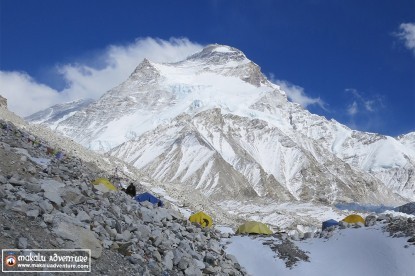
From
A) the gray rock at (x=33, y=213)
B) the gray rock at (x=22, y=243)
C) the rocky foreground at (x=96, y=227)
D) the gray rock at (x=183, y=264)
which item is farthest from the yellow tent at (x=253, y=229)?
the gray rock at (x=22, y=243)

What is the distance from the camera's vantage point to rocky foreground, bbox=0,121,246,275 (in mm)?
13625

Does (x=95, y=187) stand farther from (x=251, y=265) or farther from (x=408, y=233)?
(x=408, y=233)

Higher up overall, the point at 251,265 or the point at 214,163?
the point at 214,163

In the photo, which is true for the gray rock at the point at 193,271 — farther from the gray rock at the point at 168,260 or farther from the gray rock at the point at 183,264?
the gray rock at the point at 168,260

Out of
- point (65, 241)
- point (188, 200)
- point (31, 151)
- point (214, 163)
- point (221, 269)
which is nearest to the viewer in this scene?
point (65, 241)

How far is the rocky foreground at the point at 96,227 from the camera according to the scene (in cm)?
1362

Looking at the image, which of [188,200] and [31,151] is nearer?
[31,151]

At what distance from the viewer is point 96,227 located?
1530cm

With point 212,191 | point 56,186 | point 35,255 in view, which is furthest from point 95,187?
point 212,191

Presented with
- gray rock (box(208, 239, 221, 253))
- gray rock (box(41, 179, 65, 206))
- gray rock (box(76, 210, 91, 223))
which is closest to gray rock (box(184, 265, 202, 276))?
gray rock (box(208, 239, 221, 253))

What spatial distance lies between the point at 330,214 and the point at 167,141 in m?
107

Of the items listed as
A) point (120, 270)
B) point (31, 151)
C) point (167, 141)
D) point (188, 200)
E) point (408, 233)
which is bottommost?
point (120, 270)

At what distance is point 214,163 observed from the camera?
171 metres

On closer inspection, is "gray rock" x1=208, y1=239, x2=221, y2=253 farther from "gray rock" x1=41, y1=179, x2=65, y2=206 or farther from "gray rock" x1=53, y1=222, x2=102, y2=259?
"gray rock" x1=53, y1=222, x2=102, y2=259
